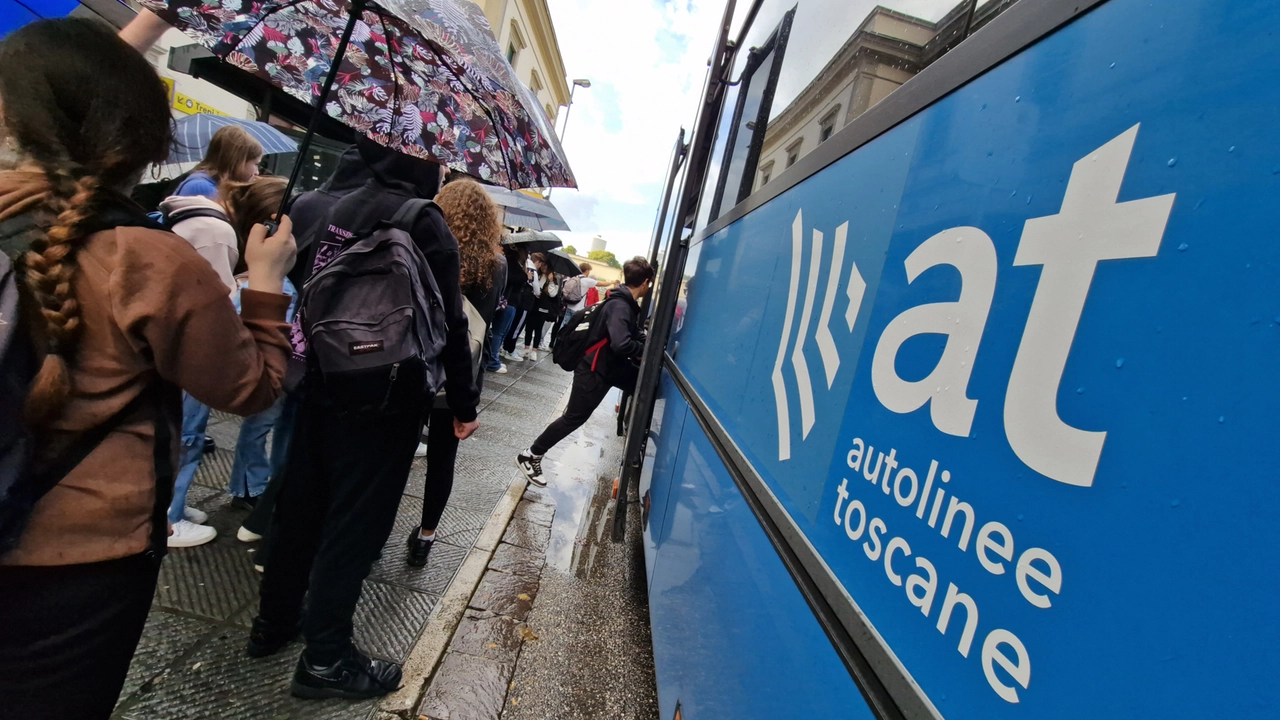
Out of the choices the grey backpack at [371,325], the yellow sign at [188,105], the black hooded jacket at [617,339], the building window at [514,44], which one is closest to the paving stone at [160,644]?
the grey backpack at [371,325]

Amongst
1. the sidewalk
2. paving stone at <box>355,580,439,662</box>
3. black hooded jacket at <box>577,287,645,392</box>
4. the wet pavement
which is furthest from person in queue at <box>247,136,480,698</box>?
black hooded jacket at <box>577,287,645,392</box>

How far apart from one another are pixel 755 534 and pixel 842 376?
21.1 inches

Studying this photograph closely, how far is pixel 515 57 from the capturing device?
20.1 meters

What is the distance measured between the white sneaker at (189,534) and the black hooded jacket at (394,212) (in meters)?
1.55

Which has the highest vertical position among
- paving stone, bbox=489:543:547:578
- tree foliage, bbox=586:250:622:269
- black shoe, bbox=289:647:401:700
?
tree foliage, bbox=586:250:622:269

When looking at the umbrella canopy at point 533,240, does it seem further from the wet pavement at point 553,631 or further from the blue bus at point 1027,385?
the blue bus at point 1027,385

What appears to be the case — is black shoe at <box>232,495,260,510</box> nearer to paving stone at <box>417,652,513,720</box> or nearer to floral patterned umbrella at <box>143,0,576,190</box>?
paving stone at <box>417,652,513,720</box>

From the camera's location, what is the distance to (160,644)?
7.76ft

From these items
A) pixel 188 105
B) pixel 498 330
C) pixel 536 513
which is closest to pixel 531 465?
pixel 536 513

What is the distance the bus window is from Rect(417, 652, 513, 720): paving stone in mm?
2242

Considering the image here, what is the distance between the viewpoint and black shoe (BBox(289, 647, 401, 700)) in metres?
2.23

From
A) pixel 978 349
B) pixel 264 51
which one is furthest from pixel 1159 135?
pixel 264 51

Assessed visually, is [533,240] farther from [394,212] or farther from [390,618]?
[394,212]

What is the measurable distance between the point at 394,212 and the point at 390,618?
Result: 181 centimetres
